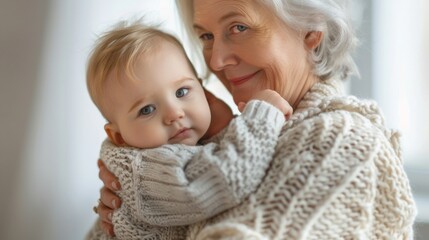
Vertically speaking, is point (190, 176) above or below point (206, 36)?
below

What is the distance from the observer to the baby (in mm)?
1158

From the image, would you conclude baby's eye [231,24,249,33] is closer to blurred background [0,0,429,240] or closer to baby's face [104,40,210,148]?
baby's face [104,40,210,148]

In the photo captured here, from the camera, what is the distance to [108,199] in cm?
142

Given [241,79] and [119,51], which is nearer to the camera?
[119,51]

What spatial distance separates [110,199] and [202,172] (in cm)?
34

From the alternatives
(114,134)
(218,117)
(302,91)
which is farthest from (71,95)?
(302,91)

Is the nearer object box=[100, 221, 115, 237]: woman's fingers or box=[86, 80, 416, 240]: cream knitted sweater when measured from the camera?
box=[86, 80, 416, 240]: cream knitted sweater

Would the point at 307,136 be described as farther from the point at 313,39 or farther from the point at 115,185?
the point at 115,185

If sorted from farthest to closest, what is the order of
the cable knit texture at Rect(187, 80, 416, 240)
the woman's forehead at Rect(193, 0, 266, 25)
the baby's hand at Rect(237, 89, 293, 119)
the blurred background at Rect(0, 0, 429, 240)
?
the blurred background at Rect(0, 0, 429, 240)
the woman's forehead at Rect(193, 0, 266, 25)
the baby's hand at Rect(237, 89, 293, 119)
the cable knit texture at Rect(187, 80, 416, 240)

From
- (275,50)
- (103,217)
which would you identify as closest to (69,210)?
(103,217)

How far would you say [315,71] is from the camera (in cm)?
150

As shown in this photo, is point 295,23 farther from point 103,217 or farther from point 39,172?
point 39,172

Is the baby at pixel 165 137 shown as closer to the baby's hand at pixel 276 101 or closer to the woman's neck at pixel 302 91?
the baby's hand at pixel 276 101

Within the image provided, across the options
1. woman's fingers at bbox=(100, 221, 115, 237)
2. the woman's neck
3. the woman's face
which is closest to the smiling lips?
the woman's face
